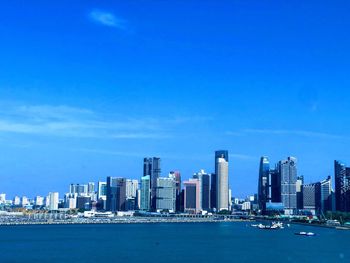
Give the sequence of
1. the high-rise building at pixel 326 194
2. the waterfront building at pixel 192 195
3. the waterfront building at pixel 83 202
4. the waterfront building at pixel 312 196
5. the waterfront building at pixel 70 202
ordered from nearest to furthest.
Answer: the high-rise building at pixel 326 194
the waterfront building at pixel 312 196
the waterfront building at pixel 192 195
the waterfront building at pixel 83 202
the waterfront building at pixel 70 202

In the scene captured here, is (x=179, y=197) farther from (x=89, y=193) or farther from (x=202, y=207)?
(x=89, y=193)

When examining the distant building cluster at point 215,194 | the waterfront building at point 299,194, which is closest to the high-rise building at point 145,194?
the distant building cluster at point 215,194

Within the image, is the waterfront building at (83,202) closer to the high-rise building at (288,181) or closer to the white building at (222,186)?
the white building at (222,186)

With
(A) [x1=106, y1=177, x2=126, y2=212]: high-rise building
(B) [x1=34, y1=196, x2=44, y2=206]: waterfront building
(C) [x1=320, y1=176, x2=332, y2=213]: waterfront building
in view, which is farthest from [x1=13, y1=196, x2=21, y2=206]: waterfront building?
(C) [x1=320, y1=176, x2=332, y2=213]: waterfront building

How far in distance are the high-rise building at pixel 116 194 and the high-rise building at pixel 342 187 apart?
4956 cm

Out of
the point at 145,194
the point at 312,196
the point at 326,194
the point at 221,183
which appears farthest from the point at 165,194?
the point at 326,194

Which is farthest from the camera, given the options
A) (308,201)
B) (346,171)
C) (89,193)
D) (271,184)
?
(89,193)

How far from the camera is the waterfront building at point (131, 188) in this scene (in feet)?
429

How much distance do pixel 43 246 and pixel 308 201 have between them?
288ft

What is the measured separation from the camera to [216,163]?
12462 cm

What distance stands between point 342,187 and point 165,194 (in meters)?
39.8

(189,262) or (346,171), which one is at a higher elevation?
(346,171)

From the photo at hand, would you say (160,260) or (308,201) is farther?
(308,201)

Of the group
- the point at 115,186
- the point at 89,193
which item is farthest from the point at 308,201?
the point at 89,193
